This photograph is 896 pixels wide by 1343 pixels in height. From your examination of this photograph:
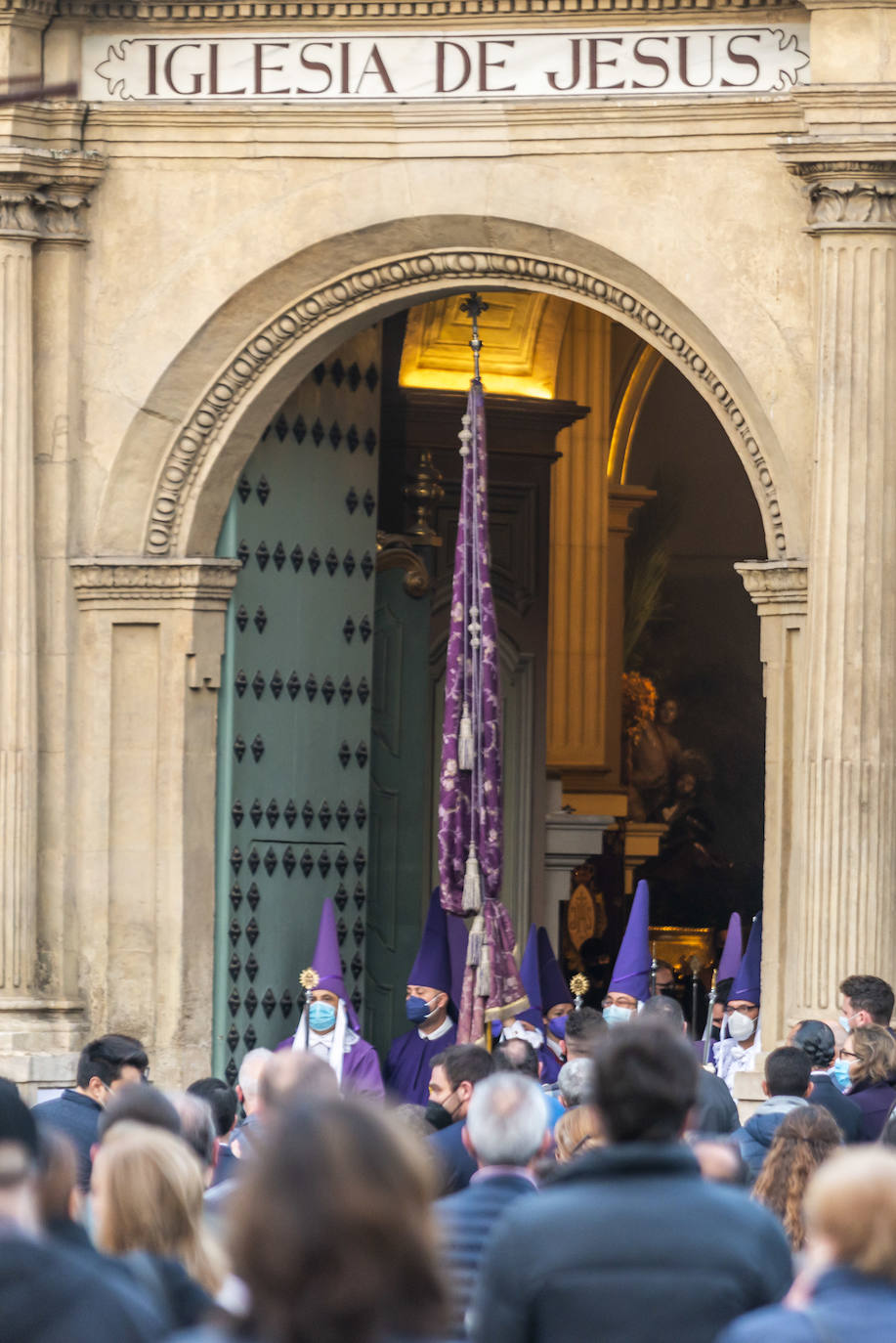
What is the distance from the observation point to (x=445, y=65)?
42.4 ft

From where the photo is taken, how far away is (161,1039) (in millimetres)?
13172

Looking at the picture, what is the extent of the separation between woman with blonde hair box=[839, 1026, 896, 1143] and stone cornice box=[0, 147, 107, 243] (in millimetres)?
5855

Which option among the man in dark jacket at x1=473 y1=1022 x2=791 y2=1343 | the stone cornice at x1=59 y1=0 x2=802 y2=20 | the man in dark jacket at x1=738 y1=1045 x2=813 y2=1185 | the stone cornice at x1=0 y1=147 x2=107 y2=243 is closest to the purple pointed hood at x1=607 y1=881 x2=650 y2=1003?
the man in dark jacket at x1=738 y1=1045 x2=813 y2=1185

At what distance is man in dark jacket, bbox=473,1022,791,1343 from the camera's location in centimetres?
447

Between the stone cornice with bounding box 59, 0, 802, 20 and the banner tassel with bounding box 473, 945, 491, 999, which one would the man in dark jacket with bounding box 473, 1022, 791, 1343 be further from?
the stone cornice with bounding box 59, 0, 802, 20

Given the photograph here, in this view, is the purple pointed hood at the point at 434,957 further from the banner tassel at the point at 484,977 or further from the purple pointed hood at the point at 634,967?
the purple pointed hood at the point at 634,967

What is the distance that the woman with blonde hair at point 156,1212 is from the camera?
192 inches

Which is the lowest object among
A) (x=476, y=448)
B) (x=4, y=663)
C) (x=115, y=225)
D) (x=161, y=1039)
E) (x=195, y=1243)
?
(x=161, y=1039)

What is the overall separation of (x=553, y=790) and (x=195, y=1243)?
1295cm

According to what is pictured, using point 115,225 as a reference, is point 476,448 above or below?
below

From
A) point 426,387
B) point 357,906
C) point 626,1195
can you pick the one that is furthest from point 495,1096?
point 426,387

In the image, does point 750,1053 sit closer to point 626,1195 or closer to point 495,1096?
point 495,1096

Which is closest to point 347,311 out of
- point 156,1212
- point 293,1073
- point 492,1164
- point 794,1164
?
point 293,1073

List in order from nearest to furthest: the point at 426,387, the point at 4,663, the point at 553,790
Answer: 1. the point at 4,663
2. the point at 426,387
3. the point at 553,790
